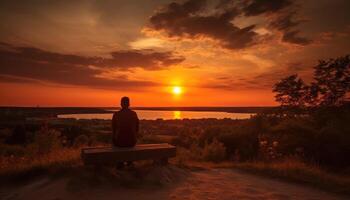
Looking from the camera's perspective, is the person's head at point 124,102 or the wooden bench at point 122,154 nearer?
the wooden bench at point 122,154

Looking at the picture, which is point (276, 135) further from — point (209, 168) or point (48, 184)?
point (48, 184)

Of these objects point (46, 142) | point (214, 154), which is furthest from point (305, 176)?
point (46, 142)

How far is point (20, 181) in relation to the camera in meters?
7.14

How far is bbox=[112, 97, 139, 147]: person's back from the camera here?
750 centimetres

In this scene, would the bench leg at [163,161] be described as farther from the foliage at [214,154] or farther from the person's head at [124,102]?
the foliage at [214,154]

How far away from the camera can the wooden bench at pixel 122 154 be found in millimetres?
6352

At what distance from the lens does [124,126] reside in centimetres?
757

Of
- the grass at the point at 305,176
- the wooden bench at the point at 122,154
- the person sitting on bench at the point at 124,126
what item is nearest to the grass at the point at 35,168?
the wooden bench at the point at 122,154

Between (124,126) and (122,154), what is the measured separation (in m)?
1.09

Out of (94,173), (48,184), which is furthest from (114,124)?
(48,184)

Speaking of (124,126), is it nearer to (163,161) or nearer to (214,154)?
(163,161)

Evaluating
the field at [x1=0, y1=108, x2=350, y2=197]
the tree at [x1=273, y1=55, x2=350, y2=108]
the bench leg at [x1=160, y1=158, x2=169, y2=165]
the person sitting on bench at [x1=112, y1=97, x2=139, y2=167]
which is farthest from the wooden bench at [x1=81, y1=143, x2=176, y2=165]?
the tree at [x1=273, y1=55, x2=350, y2=108]

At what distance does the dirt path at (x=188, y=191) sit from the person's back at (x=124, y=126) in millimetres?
1466

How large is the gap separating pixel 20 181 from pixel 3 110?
13642 cm
